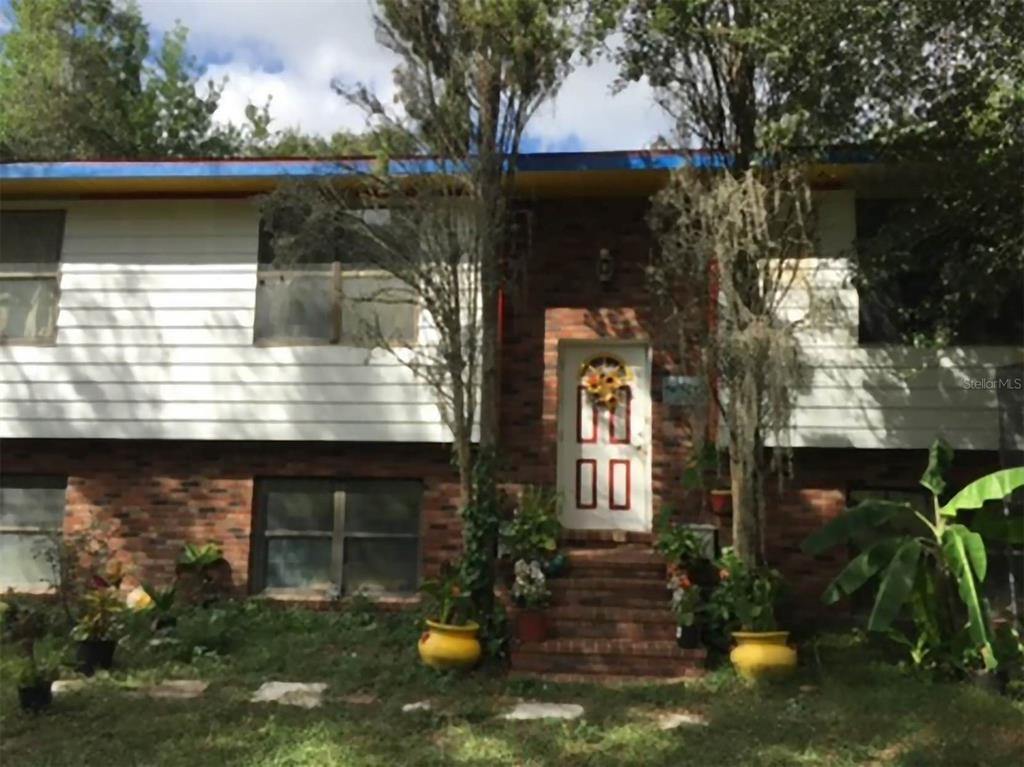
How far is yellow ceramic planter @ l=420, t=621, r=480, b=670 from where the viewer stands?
7.27 m

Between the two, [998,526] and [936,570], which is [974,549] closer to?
[936,570]

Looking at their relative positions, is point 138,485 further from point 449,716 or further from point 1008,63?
point 1008,63

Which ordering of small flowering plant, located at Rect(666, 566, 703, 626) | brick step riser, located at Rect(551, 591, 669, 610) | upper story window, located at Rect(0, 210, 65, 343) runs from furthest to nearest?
upper story window, located at Rect(0, 210, 65, 343) < brick step riser, located at Rect(551, 591, 669, 610) < small flowering plant, located at Rect(666, 566, 703, 626)

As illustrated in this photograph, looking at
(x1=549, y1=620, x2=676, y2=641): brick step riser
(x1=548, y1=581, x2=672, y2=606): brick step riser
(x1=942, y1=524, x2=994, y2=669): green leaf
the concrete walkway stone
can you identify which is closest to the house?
(x1=548, y1=581, x2=672, y2=606): brick step riser

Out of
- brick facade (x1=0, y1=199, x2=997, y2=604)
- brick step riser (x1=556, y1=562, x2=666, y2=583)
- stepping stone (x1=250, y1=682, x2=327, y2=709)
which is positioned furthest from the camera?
brick facade (x1=0, y1=199, x2=997, y2=604)

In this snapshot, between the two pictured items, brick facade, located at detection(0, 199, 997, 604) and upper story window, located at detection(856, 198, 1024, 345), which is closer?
upper story window, located at detection(856, 198, 1024, 345)

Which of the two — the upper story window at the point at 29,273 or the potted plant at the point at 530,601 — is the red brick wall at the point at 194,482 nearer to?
the upper story window at the point at 29,273

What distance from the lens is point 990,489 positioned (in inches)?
281

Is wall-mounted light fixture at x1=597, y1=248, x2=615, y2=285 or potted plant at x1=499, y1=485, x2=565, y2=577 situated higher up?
wall-mounted light fixture at x1=597, y1=248, x2=615, y2=285

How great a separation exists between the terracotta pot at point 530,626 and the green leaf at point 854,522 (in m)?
2.38

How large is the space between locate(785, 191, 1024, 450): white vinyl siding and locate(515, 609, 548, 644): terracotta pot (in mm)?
2977

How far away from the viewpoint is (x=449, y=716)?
20.4 feet

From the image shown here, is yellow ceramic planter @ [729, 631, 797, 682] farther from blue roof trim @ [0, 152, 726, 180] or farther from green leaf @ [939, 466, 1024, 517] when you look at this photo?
blue roof trim @ [0, 152, 726, 180]

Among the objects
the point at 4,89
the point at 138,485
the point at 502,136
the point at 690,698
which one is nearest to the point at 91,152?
the point at 4,89
